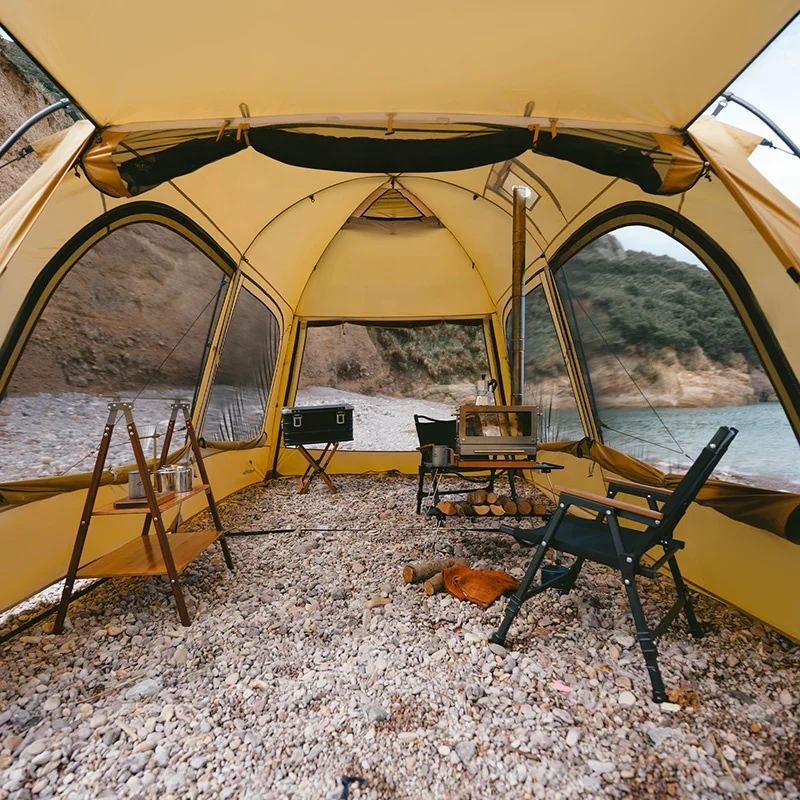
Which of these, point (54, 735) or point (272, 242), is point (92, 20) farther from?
point (272, 242)

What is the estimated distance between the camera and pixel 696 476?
5.21 ft

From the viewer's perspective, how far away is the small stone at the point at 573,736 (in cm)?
131

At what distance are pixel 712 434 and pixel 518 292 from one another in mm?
1904

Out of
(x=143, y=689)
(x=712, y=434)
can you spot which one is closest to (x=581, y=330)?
(x=712, y=434)

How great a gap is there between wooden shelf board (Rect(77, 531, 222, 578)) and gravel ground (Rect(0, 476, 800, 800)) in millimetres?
225

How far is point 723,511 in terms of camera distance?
2033 mm

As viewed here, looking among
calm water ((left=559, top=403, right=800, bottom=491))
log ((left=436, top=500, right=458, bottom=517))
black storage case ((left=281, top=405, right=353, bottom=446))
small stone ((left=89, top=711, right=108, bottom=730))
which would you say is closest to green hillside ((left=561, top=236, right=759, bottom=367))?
calm water ((left=559, top=403, right=800, bottom=491))

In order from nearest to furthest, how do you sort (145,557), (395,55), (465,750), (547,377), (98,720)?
(465,750), (98,720), (395,55), (145,557), (547,377)

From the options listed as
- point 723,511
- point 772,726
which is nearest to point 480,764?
point 772,726

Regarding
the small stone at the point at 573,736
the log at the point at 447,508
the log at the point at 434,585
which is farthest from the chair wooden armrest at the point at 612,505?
the log at the point at 447,508

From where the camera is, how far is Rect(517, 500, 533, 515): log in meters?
2.92

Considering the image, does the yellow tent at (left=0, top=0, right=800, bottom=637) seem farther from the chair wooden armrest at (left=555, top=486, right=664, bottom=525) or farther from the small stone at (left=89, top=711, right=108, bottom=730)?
the small stone at (left=89, top=711, right=108, bottom=730)

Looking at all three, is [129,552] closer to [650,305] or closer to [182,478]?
[182,478]

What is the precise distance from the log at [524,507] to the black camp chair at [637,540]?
33.9 inches
